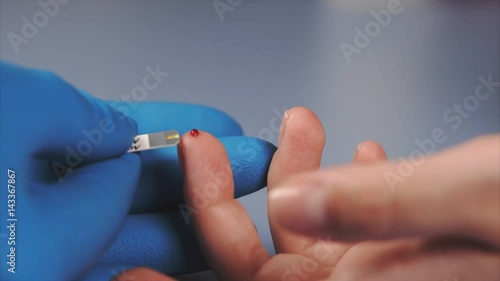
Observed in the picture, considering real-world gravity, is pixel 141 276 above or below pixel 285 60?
below

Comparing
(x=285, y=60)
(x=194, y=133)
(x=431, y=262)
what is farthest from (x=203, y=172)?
(x=285, y=60)

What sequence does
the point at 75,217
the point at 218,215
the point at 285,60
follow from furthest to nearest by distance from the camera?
1. the point at 285,60
2. the point at 218,215
3. the point at 75,217

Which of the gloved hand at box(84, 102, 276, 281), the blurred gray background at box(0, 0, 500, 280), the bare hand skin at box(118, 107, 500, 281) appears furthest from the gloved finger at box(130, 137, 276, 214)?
the bare hand skin at box(118, 107, 500, 281)

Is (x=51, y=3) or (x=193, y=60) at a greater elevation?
(x=51, y=3)

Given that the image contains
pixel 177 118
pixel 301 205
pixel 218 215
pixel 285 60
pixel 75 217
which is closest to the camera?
pixel 301 205

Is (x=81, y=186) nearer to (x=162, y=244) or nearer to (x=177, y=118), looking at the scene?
(x=162, y=244)

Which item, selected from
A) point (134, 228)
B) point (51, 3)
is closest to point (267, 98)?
point (134, 228)

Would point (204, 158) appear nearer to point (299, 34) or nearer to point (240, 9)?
point (299, 34)
